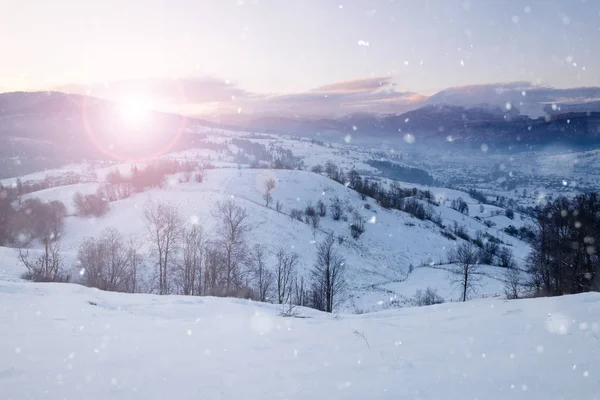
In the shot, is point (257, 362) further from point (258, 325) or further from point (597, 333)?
point (597, 333)

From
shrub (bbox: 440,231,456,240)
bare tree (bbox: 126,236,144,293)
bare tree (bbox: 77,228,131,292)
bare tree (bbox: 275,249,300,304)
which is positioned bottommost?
shrub (bbox: 440,231,456,240)

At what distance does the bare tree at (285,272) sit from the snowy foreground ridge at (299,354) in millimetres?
28058

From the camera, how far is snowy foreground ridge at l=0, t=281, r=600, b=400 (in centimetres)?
584

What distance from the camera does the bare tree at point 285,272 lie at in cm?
4016

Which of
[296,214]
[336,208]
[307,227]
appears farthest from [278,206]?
[307,227]

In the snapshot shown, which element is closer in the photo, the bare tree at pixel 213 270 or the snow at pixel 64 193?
the bare tree at pixel 213 270

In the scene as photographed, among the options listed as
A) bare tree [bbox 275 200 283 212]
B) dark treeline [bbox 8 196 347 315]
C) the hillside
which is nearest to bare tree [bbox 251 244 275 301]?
dark treeline [bbox 8 196 347 315]

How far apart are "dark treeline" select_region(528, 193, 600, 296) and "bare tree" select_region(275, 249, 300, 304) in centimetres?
2323

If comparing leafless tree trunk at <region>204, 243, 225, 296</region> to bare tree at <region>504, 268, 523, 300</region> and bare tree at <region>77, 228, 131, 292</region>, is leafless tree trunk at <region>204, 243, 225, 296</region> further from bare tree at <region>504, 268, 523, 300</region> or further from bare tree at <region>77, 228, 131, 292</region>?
bare tree at <region>504, 268, 523, 300</region>

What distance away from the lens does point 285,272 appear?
44625 millimetres

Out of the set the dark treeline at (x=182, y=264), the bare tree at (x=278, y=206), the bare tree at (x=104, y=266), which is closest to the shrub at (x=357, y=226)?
the dark treeline at (x=182, y=264)

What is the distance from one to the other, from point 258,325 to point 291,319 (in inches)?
67.9

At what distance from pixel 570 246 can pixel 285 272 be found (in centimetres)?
2925

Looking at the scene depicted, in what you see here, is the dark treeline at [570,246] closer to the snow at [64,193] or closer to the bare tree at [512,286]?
the bare tree at [512,286]
